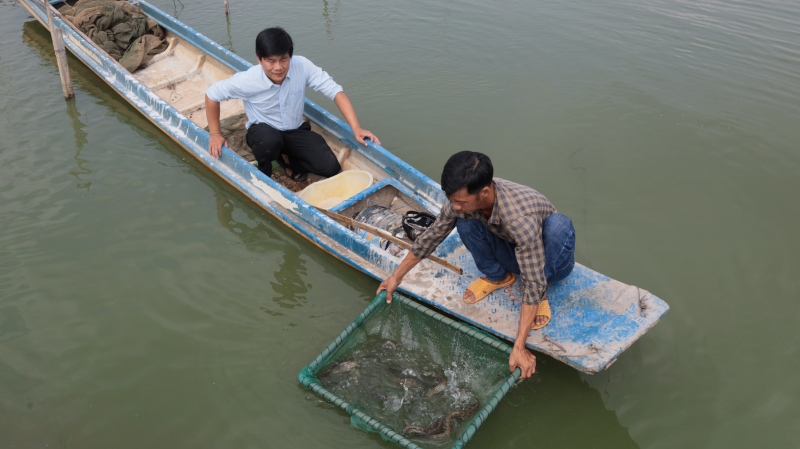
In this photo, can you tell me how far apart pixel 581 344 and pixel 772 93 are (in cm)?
519

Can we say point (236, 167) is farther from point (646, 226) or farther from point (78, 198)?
point (646, 226)

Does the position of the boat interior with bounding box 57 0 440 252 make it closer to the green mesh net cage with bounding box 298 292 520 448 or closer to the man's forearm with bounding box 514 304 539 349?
the green mesh net cage with bounding box 298 292 520 448

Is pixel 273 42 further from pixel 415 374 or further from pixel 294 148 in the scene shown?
pixel 415 374

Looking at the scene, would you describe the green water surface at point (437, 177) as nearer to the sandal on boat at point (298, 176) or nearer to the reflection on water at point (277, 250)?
the reflection on water at point (277, 250)

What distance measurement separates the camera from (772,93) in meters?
6.09

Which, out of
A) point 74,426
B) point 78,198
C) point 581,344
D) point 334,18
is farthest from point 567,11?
point 74,426

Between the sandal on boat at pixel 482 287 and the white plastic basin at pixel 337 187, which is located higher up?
the sandal on boat at pixel 482 287

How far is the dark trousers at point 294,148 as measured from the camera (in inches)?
171

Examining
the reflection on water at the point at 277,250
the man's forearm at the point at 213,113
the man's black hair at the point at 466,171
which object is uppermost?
the man's black hair at the point at 466,171

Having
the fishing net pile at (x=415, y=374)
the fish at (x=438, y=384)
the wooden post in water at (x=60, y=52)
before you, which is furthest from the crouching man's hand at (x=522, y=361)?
the wooden post in water at (x=60, y=52)

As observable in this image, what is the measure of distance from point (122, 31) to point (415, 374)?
6093mm

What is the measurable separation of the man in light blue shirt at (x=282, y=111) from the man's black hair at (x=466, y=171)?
2122 millimetres

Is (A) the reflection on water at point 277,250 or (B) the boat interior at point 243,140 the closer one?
(A) the reflection on water at point 277,250

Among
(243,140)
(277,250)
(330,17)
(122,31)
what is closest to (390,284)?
(277,250)
